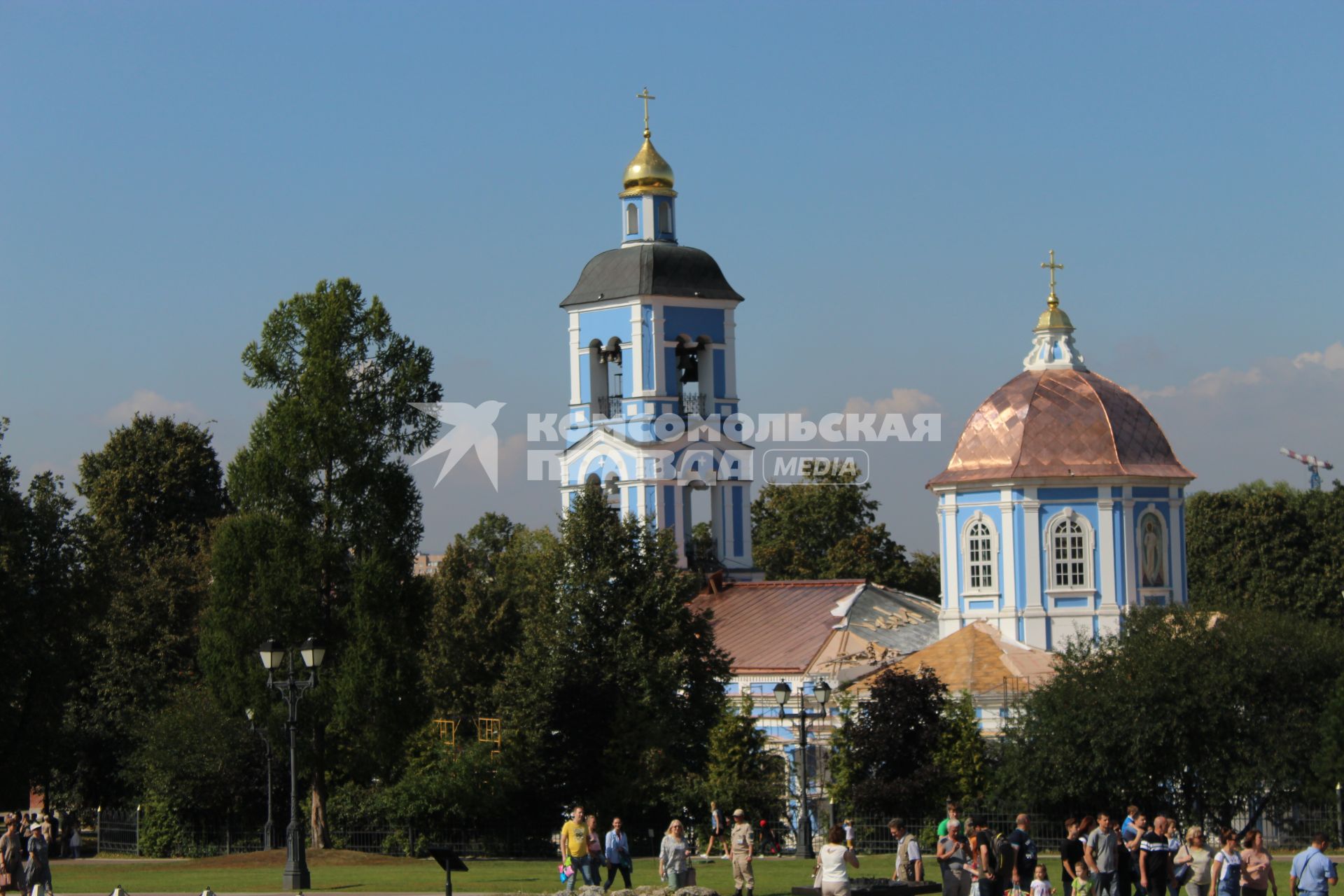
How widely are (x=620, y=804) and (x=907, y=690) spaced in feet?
20.7

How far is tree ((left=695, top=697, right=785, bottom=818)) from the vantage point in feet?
146

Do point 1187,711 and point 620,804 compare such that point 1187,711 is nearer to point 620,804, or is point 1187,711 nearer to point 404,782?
point 620,804

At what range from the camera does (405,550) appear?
4431 centimetres

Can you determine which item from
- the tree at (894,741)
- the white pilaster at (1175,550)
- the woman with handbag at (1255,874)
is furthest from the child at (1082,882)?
the white pilaster at (1175,550)

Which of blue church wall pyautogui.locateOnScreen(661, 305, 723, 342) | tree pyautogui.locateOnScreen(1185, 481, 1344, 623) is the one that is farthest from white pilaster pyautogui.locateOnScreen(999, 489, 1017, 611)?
tree pyautogui.locateOnScreen(1185, 481, 1344, 623)

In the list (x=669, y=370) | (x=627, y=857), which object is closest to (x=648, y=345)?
(x=669, y=370)

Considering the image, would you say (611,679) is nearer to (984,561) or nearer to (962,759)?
(962,759)

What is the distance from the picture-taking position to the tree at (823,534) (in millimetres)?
81875

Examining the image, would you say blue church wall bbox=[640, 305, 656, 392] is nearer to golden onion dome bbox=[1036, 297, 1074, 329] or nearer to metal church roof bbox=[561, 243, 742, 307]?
metal church roof bbox=[561, 243, 742, 307]

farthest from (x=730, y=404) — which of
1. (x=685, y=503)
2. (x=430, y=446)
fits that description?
(x=430, y=446)

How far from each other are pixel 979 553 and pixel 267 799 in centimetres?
1829

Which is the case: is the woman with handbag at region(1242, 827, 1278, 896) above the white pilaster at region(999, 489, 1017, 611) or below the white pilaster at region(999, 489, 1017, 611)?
below

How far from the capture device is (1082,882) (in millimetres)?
24688

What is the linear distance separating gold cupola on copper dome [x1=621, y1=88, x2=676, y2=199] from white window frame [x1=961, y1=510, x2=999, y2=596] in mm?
20571
